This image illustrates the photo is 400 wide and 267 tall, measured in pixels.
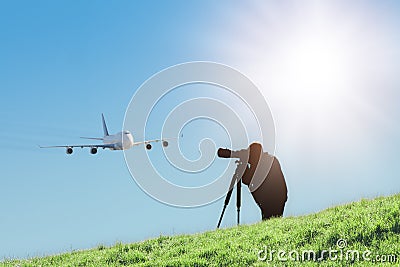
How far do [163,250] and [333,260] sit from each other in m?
4.53

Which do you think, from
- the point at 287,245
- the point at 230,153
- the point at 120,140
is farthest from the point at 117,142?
the point at 287,245

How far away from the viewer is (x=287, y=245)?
35.2 ft

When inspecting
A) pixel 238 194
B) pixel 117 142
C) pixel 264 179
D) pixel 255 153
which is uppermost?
pixel 117 142

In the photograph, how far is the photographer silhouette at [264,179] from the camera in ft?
55.4

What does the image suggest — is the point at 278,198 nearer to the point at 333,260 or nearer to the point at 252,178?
the point at 252,178

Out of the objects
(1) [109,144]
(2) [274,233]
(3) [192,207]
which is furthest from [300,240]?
(1) [109,144]

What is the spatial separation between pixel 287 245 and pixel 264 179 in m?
6.47

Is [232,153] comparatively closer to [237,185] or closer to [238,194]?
[237,185]

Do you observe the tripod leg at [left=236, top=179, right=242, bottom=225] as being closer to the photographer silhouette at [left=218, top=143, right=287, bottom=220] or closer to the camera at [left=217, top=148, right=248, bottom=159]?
the photographer silhouette at [left=218, top=143, right=287, bottom=220]

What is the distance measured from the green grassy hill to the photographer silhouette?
10.7 feet

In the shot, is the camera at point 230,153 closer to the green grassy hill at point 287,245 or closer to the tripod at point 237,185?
the tripod at point 237,185

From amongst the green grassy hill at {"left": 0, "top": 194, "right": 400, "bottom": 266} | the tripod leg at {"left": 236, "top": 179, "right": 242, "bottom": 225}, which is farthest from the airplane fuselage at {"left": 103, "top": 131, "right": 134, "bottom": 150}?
the green grassy hill at {"left": 0, "top": 194, "right": 400, "bottom": 266}

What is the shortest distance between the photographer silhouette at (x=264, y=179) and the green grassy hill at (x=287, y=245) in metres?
3.27

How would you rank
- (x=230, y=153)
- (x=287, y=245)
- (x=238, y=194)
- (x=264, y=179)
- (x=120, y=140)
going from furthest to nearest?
(x=120, y=140), (x=264, y=179), (x=230, y=153), (x=238, y=194), (x=287, y=245)
